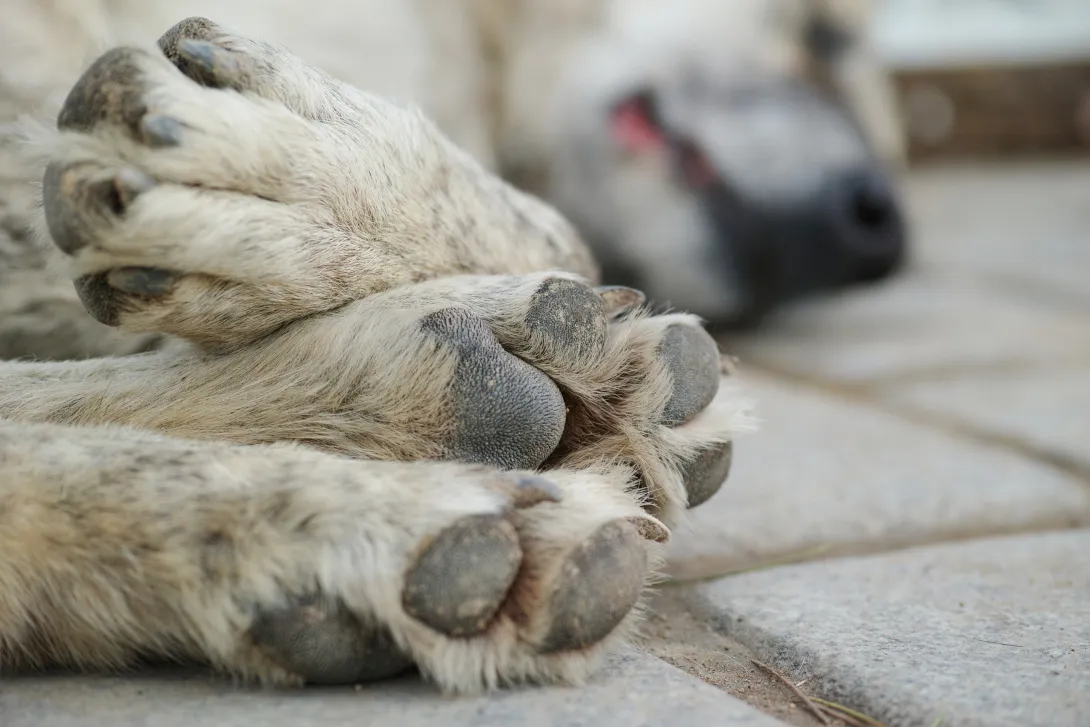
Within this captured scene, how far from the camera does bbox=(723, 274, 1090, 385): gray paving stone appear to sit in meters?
1.99

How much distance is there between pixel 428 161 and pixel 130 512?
1.35 feet

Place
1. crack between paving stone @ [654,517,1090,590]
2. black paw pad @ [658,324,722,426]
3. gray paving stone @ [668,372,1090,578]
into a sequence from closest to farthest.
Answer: black paw pad @ [658,324,722,426] → crack between paving stone @ [654,517,1090,590] → gray paving stone @ [668,372,1090,578]

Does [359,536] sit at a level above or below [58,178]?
below

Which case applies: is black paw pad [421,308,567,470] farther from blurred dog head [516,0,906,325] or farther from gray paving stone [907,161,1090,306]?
gray paving stone [907,161,1090,306]

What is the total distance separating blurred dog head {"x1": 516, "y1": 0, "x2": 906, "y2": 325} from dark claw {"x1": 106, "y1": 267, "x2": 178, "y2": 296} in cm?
128

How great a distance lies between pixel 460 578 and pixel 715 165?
1.39 meters

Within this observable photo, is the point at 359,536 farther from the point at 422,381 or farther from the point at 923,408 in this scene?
the point at 923,408

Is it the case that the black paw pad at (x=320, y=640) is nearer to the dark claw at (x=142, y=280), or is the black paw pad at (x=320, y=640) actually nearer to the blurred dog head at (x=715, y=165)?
the dark claw at (x=142, y=280)

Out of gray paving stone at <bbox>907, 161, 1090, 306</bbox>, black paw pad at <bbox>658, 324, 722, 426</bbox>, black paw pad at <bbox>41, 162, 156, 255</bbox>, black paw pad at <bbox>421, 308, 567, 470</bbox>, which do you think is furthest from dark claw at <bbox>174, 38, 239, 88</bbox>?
gray paving stone at <bbox>907, 161, 1090, 306</bbox>

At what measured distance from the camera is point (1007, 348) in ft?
6.73

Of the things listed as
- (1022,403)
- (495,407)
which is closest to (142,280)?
(495,407)

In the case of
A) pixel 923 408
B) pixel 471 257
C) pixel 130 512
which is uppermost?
pixel 471 257

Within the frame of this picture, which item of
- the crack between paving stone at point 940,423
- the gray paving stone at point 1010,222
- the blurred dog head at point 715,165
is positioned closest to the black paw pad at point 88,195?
the crack between paving stone at point 940,423

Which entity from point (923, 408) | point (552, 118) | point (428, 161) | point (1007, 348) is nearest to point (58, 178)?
point (428, 161)
